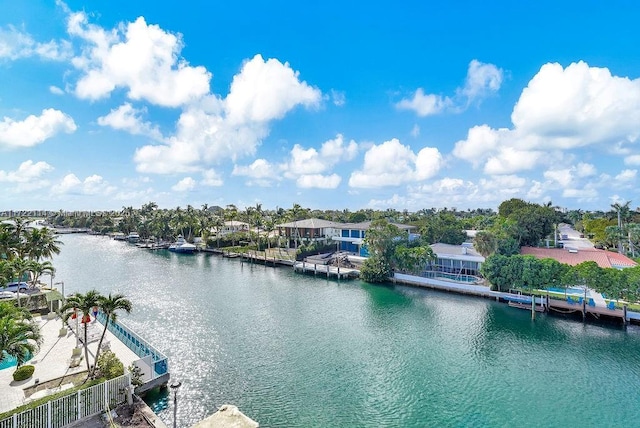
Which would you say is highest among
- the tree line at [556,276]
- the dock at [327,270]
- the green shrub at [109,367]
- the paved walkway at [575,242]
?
the paved walkway at [575,242]

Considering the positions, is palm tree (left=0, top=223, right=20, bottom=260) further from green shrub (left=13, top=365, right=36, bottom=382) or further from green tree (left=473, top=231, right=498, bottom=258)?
green tree (left=473, top=231, right=498, bottom=258)

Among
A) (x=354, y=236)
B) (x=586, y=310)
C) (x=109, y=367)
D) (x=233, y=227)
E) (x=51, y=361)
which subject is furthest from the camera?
(x=233, y=227)

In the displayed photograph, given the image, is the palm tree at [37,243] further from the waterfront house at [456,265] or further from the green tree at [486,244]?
the green tree at [486,244]

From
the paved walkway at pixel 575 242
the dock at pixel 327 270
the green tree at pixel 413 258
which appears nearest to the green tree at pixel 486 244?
the green tree at pixel 413 258

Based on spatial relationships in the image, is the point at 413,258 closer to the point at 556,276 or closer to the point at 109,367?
the point at 556,276

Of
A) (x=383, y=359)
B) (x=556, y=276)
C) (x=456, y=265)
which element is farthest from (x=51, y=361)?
(x=456, y=265)

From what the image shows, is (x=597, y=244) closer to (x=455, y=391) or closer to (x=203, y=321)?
(x=455, y=391)
